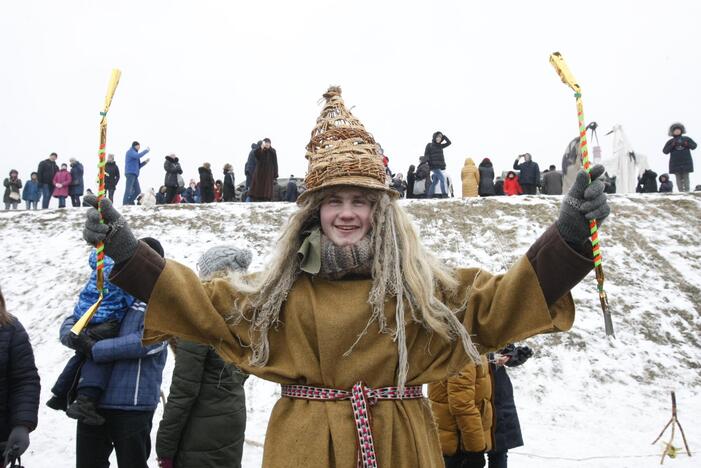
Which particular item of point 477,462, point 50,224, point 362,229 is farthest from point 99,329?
point 50,224

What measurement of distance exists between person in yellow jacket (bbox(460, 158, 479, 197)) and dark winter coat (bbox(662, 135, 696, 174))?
446 cm

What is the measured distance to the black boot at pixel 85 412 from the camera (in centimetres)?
302

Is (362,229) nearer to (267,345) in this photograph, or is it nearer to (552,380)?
(267,345)

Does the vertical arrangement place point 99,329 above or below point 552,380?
above

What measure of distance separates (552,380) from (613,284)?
306 cm

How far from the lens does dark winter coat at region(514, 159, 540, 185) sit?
604 inches

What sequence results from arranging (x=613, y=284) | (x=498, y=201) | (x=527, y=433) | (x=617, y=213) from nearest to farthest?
(x=527, y=433) < (x=613, y=284) < (x=617, y=213) < (x=498, y=201)

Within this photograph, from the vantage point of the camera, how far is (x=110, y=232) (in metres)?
1.98

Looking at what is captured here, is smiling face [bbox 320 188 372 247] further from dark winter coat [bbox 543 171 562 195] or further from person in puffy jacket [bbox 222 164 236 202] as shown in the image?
dark winter coat [bbox 543 171 562 195]

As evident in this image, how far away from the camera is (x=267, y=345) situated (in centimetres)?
210

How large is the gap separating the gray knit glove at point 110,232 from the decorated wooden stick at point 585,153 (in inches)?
62.6

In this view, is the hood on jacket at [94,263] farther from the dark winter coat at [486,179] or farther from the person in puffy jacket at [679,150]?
the person in puffy jacket at [679,150]

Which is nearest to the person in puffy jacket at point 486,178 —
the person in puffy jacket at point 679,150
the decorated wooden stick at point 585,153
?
the person in puffy jacket at point 679,150

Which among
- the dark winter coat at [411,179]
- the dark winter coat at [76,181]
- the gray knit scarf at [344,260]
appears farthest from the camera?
the dark winter coat at [411,179]
